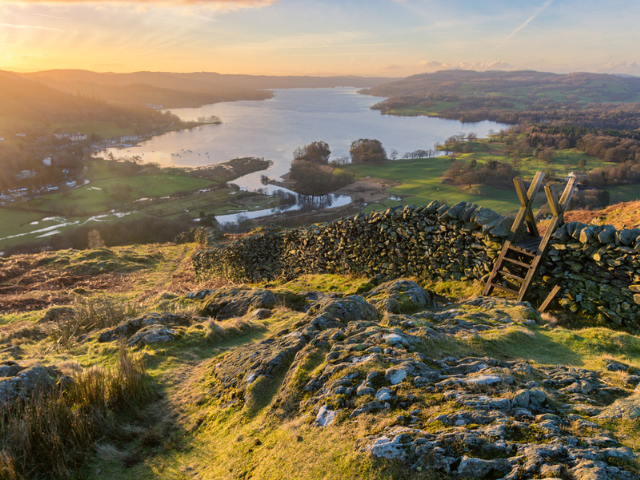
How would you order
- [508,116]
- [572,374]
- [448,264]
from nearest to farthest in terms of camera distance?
[572,374] < [448,264] < [508,116]

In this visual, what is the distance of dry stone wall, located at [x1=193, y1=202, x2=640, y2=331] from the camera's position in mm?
6578

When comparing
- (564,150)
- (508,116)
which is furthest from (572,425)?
(508,116)

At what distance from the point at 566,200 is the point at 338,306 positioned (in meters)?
5.54

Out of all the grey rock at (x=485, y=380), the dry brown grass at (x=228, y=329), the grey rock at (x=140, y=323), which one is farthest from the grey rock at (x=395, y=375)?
the grey rock at (x=140, y=323)

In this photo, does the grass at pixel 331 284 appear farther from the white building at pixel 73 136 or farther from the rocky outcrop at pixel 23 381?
the white building at pixel 73 136

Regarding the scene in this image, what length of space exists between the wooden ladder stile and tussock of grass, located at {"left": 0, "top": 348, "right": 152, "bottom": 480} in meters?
7.80

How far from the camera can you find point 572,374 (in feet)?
12.6

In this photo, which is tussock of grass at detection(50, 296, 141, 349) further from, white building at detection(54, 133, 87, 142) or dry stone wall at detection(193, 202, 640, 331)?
white building at detection(54, 133, 87, 142)

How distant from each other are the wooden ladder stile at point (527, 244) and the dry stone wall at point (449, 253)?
243 mm

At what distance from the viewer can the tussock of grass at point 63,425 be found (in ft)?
11.1

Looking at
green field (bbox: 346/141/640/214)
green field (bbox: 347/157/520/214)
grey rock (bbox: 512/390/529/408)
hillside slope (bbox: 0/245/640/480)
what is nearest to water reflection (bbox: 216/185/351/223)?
green field (bbox: 346/141/640/214)

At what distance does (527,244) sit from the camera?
7.98 metres

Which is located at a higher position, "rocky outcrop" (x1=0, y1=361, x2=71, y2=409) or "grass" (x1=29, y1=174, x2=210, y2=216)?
"rocky outcrop" (x1=0, y1=361, x2=71, y2=409)

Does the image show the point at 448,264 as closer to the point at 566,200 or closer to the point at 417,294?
the point at 417,294
